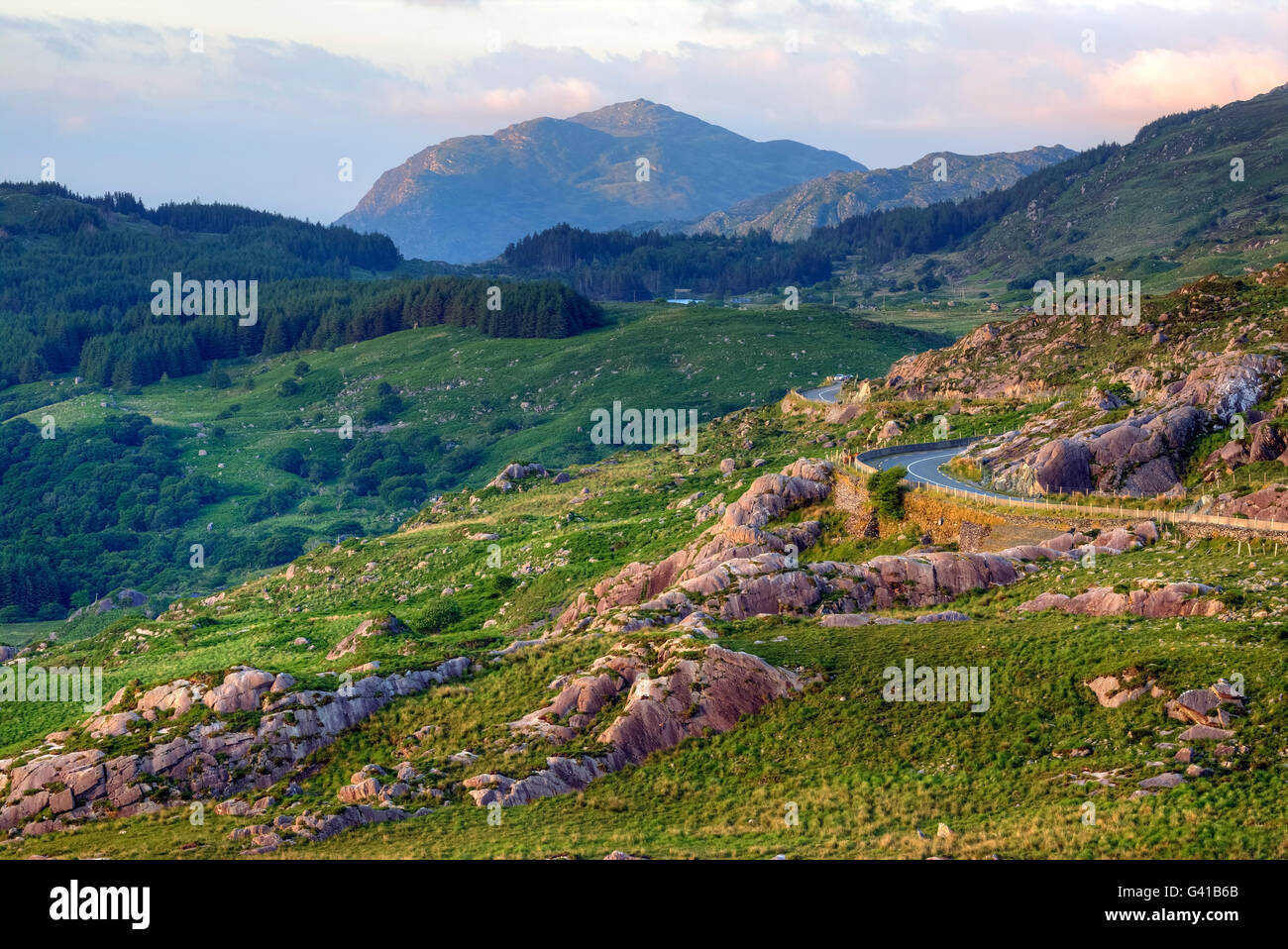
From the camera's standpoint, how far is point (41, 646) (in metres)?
89.4

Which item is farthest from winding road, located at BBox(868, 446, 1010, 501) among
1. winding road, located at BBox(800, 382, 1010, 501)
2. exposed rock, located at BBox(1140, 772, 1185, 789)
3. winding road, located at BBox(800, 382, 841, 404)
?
winding road, located at BBox(800, 382, 841, 404)

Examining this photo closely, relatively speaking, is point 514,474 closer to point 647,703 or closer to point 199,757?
point 199,757

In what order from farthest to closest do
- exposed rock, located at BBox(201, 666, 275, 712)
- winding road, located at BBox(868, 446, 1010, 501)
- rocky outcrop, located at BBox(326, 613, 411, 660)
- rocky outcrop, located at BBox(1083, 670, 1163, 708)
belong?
rocky outcrop, located at BBox(326, 613, 411, 660)
winding road, located at BBox(868, 446, 1010, 501)
exposed rock, located at BBox(201, 666, 275, 712)
rocky outcrop, located at BBox(1083, 670, 1163, 708)

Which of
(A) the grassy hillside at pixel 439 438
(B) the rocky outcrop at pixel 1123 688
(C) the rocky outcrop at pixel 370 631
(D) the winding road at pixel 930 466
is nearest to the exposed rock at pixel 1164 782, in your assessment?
(B) the rocky outcrop at pixel 1123 688

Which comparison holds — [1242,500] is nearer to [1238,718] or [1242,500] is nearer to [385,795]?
[1238,718]

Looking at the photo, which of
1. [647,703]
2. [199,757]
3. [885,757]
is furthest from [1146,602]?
[199,757]

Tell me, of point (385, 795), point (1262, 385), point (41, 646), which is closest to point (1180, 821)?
point (385, 795)

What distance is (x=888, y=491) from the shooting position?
200 feet

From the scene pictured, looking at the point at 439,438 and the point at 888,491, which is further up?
the point at 888,491

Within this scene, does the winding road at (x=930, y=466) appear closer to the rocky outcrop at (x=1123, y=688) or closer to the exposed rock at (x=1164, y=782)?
the rocky outcrop at (x=1123, y=688)

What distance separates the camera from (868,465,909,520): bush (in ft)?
198

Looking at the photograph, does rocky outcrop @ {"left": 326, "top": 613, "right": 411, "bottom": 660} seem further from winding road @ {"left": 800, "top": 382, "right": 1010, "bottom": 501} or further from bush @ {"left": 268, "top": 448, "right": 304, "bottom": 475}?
bush @ {"left": 268, "top": 448, "right": 304, "bottom": 475}

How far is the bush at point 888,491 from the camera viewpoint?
6028cm
